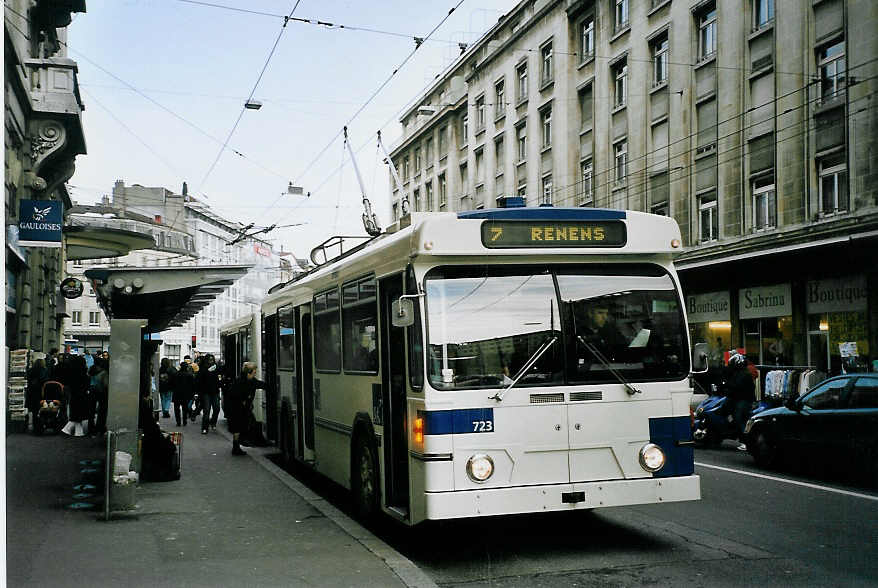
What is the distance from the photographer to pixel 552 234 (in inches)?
308

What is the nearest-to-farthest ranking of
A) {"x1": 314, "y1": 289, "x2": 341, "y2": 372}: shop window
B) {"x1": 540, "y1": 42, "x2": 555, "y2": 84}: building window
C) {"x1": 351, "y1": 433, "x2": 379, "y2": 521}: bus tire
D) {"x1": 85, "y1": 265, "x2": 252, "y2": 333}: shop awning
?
{"x1": 351, "y1": 433, "x2": 379, "y2": 521}: bus tire
{"x1": 314, "y1": 289, "x2": 341, "y2": 372}: shop window
{"x1": 85, "y1": 265, "x2": 252, "y2": 333}: shop awning
{"x1": 540, "y1": 42, "x2": 555, "y2": 84}: building window

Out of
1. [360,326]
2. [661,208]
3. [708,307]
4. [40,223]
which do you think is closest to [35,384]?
[40,223]

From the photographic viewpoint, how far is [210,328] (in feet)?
339

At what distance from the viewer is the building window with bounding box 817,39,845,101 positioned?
860 inches

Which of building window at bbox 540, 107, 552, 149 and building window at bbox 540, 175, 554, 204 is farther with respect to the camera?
building window at bbox 540, 107, 552, 149

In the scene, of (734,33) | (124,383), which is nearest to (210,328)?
(734,33)

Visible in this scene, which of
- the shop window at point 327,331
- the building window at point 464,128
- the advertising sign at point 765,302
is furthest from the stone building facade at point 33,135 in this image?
the building window at point 464,128

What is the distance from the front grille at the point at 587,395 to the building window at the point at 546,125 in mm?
31011

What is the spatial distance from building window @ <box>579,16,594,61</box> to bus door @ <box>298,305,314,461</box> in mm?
24778

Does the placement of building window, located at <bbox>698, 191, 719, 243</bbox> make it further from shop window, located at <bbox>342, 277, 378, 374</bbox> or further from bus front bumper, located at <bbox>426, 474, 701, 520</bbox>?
bus front bumper, located at <bbox>426, 474, 701, 520</bbox>

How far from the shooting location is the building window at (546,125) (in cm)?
3809

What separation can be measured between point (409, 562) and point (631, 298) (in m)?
2.71

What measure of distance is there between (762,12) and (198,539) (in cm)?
2153

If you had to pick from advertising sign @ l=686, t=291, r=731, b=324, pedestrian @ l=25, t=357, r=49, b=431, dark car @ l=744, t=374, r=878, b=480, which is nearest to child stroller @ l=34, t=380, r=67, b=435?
pedestrian @ l=25, t=357, r=49, b=431
